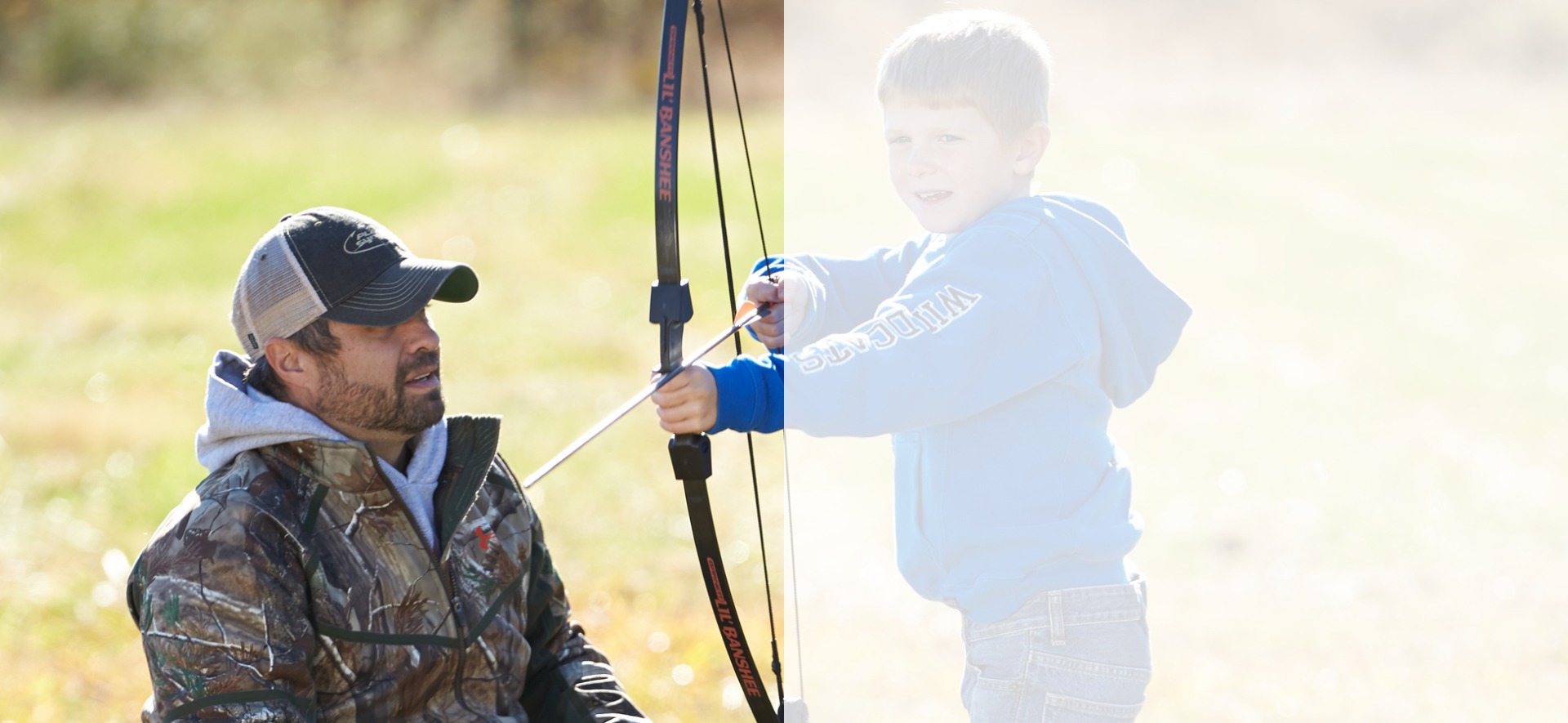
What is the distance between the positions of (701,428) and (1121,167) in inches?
131

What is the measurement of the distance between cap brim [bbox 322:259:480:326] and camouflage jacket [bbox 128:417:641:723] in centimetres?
24

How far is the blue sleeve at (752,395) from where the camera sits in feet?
7.16

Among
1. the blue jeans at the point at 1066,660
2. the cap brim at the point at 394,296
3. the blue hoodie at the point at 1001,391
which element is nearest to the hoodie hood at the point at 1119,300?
the blue hoodie at the point at 1001,391

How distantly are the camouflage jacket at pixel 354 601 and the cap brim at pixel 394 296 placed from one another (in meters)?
0.24

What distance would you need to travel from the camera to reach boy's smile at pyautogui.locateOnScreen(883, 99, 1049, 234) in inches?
88.0

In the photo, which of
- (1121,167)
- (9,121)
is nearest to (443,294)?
(1121,167)

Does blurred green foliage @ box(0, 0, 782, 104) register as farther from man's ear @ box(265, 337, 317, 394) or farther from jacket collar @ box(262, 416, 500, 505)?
man's ear @ box(265, 337, 317, 394)

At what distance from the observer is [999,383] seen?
2197mm

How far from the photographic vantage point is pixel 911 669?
14.8 ft

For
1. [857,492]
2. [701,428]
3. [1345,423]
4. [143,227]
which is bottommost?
[143,227]

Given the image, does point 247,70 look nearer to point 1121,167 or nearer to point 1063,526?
point 1121,167

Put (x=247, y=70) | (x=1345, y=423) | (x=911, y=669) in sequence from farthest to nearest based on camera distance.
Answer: (x=247, y=70)
(x=1345, y=423)
(x=911, y=669)

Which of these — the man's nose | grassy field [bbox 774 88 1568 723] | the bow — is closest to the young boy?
the bow

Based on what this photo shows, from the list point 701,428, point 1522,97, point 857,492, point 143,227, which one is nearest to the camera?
point 701,428
